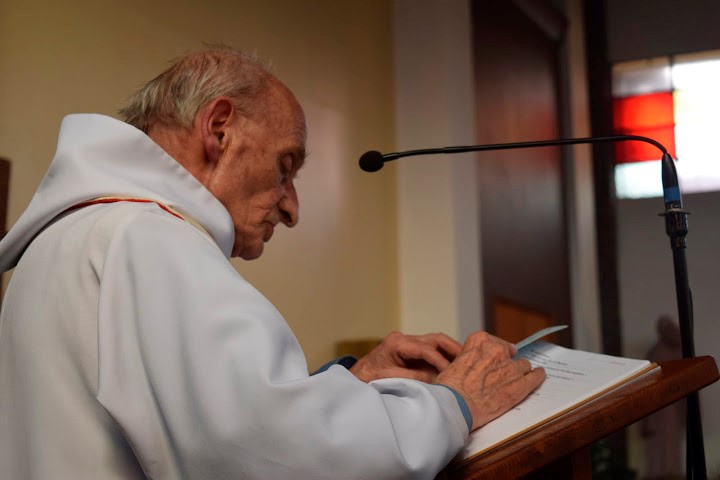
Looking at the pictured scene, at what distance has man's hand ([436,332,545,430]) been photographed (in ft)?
5.32

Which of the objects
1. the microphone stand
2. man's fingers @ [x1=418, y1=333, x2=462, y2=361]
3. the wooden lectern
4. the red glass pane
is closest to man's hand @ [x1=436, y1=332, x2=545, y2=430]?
the wooden lectern

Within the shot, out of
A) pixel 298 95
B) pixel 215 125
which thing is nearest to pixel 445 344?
pixel 215 125

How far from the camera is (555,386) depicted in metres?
1.74

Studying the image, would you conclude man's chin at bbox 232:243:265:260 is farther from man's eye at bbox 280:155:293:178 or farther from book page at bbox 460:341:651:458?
book page at bbox 460:341:651:458

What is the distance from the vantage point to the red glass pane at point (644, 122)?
6.11m

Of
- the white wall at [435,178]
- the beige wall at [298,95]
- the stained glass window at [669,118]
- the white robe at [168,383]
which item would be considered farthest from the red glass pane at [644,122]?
the white robe at [168,383]

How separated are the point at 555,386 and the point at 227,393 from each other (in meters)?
0.63

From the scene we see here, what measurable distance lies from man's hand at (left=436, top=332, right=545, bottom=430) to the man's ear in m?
0.69

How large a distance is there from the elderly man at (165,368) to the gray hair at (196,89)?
24 cm

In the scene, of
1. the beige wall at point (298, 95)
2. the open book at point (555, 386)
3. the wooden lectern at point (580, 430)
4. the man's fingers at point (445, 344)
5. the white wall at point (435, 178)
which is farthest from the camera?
the white wall at point (435, 178)

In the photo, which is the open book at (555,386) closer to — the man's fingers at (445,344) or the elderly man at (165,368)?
the elderly man at (165,368)

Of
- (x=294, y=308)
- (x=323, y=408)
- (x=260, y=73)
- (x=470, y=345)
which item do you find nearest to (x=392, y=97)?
(x=294, y=308)

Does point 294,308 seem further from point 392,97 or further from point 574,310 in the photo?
point 574,310

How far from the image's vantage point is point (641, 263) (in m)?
6.00
